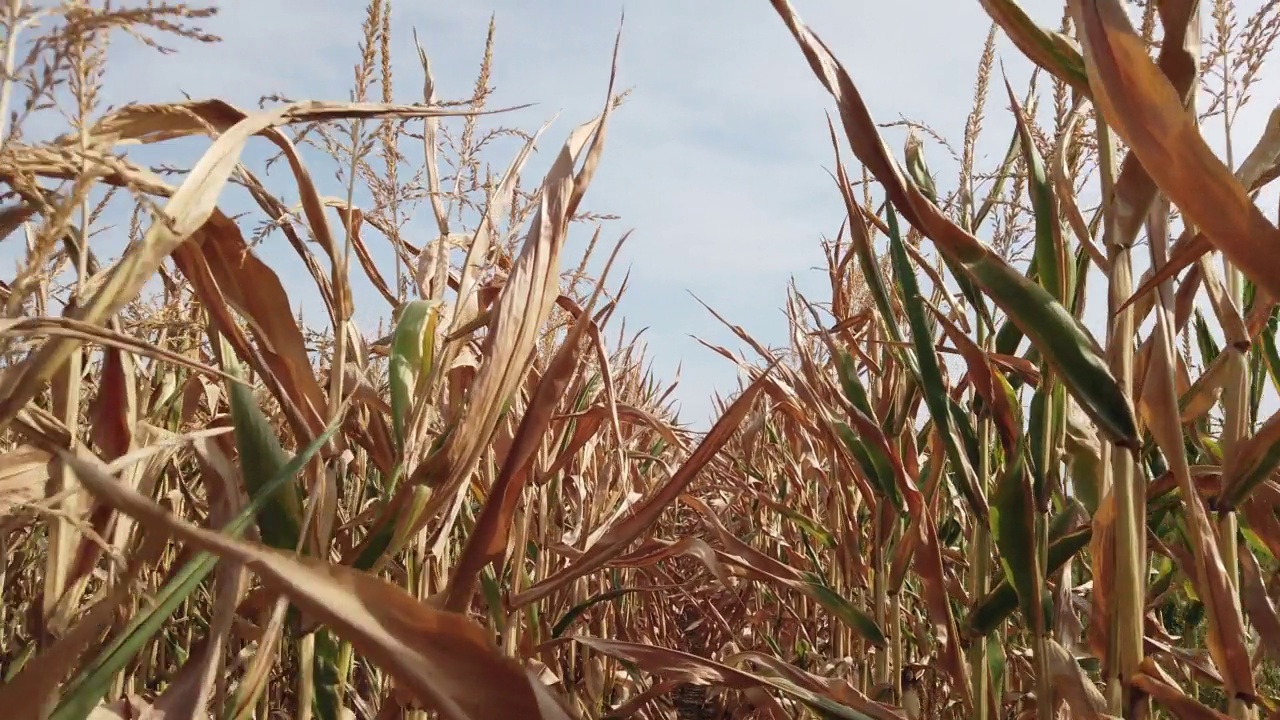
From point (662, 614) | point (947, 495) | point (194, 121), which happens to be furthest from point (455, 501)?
point (662, 614)

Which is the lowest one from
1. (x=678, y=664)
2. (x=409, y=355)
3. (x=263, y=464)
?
(x=678, y=664)

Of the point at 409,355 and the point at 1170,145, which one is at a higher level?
the point at 1170,145

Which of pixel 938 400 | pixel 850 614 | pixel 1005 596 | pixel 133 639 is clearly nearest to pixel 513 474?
pixel 133 639

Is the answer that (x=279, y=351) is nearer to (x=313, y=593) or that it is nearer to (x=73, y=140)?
(x=73, y=140)

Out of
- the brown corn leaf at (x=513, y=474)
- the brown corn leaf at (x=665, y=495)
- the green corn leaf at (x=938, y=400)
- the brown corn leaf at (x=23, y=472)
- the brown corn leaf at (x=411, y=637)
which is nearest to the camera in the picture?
the brown corn leaf at (x=411, y=637)

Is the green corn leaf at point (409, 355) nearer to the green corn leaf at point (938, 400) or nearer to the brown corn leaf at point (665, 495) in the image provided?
the brown corn leaf at point (665, 495)

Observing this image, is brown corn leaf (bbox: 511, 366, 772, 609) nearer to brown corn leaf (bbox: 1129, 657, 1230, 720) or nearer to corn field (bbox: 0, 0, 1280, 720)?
corn field (bbox: 0, 0, 1280, 720)

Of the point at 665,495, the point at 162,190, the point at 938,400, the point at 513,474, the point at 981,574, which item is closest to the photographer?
the point at 162,190

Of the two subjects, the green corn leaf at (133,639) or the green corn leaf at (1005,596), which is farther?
the green corn leaf at (1005,596)

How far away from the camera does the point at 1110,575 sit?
814mm

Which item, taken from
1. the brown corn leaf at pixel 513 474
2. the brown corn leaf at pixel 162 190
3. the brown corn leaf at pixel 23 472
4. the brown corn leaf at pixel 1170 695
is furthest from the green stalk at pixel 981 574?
the brown corn leaf at pixel 23 472

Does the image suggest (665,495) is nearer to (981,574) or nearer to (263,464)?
(263,464)

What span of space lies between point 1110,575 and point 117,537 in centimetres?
91

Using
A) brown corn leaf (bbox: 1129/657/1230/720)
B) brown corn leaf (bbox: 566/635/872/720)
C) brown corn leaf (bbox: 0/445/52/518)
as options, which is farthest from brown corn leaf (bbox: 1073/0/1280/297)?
brown corn leaf (bbox: 0/445/52/518)
